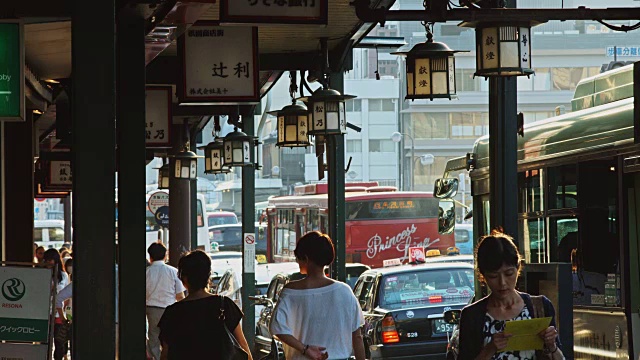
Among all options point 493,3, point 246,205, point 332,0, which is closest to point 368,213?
point 246,205

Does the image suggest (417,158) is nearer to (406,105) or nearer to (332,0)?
(406,105)

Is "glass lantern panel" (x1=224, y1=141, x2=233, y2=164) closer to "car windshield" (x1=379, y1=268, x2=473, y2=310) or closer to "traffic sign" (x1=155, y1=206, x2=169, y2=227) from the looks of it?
"car windshield" (x1=379, y1=268, x2=473, y2=310)

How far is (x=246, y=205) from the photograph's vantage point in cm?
2031

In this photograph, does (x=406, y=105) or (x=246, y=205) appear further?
(x=406, y=105)

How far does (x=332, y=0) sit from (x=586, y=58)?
5887 centimetres

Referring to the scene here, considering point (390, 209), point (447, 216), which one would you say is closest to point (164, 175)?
point (390, 209)

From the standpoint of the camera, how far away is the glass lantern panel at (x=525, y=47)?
8719 millimetres

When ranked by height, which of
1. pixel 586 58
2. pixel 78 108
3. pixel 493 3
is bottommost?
pixel 78 108

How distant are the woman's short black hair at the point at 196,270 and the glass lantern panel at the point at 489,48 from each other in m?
2.77

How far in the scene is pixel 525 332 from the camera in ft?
17.0

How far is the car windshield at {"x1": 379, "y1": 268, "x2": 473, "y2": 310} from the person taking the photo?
14.0m

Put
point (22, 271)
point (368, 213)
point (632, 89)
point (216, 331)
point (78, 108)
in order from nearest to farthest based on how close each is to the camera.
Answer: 1. point (78, 108)
2. point (216, 331)
3. point (22, 271)
4. point (632, 89)
5. point (368, 213)

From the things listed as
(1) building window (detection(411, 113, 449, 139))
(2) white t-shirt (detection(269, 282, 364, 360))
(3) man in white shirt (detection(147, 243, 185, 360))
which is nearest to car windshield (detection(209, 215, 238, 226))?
(1) building window (detection(411, 113, 449, 139))

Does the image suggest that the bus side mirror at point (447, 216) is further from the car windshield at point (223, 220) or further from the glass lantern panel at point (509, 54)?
the car windshield at point (223, 220)
